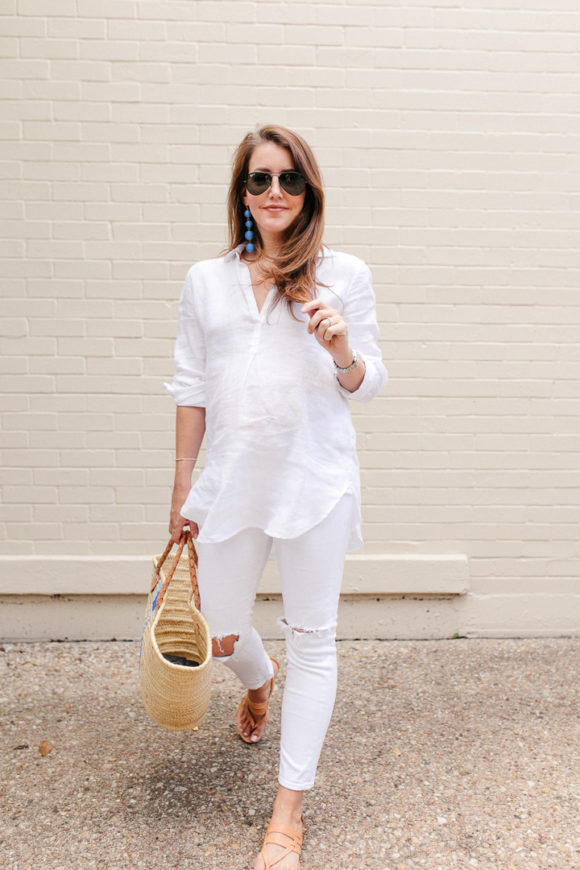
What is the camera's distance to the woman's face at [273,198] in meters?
2.26

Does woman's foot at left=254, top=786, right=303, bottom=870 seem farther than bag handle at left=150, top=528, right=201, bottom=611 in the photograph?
No

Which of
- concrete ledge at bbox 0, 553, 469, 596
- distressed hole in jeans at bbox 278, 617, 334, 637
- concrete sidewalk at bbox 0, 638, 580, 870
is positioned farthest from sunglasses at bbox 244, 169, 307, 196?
concrete ledge at bbox 0, 553, 469, 596

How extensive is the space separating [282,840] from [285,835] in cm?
2

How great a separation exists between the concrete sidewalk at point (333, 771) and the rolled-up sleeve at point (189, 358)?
1.31m

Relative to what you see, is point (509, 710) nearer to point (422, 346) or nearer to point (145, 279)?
point (422, 346)

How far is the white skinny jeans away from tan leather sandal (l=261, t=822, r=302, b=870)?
0.39 ft

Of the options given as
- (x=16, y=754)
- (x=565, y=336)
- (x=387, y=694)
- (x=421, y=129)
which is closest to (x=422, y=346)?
(x=565, y=336)

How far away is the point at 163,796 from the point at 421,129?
3085 millimetres

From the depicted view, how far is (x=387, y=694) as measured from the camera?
11.3 ft

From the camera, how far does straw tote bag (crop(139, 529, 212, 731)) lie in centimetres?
216

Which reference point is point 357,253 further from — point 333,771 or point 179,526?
point 333,771

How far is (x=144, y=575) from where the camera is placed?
397cm

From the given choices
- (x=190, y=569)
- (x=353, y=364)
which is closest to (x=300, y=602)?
(x=190, y=569)

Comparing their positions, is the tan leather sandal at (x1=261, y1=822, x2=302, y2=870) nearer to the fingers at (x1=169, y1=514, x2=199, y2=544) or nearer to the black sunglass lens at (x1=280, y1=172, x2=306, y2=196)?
the fingers at (x1=169, y1=514, x2=199, y2=544)
